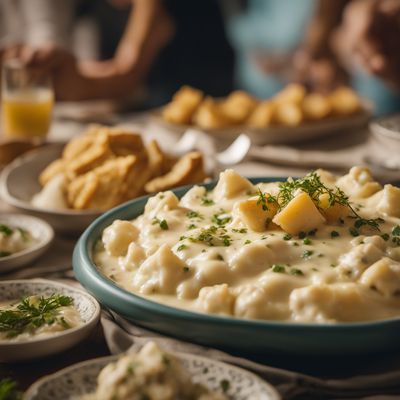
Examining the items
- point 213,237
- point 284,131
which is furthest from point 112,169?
point 284,131

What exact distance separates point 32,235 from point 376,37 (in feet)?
10.9

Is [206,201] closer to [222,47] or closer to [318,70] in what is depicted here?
[318,70]

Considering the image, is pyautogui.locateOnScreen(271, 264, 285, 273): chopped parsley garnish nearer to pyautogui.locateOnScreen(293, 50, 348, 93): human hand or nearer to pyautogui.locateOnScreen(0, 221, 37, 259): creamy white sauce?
pyautogui.locateOnScreen(0, 221, 37, 259): creamy white sauce

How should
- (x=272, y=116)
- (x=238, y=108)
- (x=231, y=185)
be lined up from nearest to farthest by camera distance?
(x=231, y=185), (x=272, y=116), (x=238, y=108)

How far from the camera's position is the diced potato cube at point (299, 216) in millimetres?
1640

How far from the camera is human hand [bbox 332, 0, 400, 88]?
182 inches

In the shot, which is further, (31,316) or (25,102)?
(25,102)

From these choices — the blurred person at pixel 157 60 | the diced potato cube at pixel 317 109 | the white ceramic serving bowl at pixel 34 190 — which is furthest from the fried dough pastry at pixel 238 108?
the blurred person at pixel 157 60

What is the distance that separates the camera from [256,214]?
1727 mm

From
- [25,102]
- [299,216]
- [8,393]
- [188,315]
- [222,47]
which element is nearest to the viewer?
[8,393]

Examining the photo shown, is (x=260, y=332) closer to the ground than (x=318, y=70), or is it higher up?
higher up

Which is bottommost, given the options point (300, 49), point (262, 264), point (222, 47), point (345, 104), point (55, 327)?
point (222, 47)

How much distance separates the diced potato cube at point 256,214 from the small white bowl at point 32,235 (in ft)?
2.34

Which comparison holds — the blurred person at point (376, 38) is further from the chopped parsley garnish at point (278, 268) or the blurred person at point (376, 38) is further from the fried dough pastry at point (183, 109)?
the chopped parsley garnish at point (278, 268)
